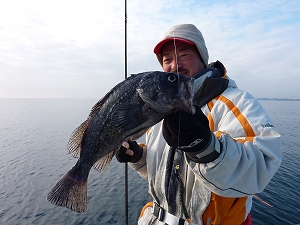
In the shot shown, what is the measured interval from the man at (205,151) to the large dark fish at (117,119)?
263 millimetres

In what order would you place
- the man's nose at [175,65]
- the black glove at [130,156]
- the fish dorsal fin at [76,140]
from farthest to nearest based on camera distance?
the black glove at [130,156] → the man's nose at [175,65] → the fish dorsal fin at [76,140]

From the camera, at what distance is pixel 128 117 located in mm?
2688

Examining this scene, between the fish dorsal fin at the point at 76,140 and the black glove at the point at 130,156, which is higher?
the fish dorsal fin at the point at 76,140

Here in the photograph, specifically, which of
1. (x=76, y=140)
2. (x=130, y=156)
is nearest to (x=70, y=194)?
(x=76, y=140)

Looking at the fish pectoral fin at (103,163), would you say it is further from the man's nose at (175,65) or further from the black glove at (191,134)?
the man's nose at (175,65)

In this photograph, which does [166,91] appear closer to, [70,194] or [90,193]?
[70,194]

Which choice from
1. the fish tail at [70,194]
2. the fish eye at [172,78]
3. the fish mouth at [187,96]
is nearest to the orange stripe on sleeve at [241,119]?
the fish mouth at [187,96]

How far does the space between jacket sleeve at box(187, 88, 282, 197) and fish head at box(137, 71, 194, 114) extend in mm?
569

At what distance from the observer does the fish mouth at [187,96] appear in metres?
2.33

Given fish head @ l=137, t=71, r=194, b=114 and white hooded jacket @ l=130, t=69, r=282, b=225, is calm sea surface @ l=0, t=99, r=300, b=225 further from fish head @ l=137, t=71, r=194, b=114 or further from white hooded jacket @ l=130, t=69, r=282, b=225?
fish head @ l=137, t=71, r=194, b=114

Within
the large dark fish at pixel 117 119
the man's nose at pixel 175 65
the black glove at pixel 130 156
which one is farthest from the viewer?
the black glove at pixel 130 156

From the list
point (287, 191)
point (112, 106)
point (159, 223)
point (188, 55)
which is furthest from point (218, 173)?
point (287, 191)

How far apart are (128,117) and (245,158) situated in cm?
137

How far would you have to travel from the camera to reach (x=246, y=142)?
2.27 metres
